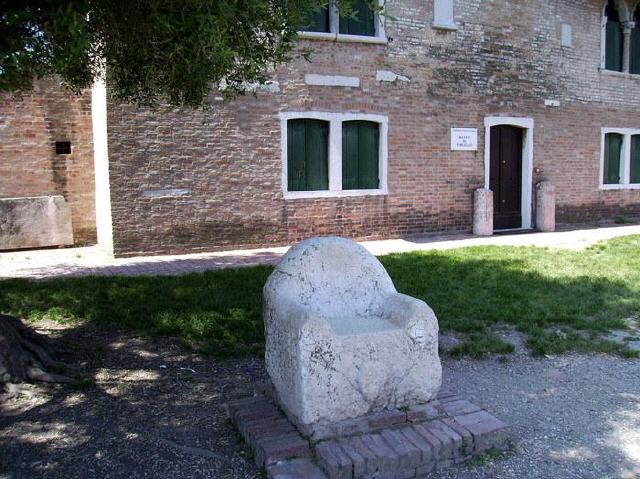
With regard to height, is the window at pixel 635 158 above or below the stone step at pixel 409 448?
above

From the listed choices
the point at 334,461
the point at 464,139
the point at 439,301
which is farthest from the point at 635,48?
the point at 334,461

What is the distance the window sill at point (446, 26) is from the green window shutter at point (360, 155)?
2.49 meters

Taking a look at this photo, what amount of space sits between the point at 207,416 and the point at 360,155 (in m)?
8.71

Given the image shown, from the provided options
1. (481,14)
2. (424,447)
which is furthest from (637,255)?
(424,447)

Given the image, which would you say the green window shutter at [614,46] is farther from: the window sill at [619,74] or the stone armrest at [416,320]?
the stone armrest at [416,320]

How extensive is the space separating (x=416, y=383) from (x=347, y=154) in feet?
28.8

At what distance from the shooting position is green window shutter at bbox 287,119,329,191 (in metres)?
11.5

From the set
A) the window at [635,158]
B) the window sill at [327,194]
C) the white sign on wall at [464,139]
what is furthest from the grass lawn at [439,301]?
the window at [635,158]

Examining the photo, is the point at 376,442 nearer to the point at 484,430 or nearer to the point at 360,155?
the point at 484,430

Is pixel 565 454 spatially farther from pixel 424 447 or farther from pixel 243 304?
pixel 243 304

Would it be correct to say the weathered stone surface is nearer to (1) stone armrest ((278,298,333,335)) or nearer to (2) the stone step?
(1) stone armrest ((278,298,333,335))

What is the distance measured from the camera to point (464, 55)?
515 inches

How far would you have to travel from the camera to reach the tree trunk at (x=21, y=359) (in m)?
4.42

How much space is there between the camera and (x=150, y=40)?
14.9ft
